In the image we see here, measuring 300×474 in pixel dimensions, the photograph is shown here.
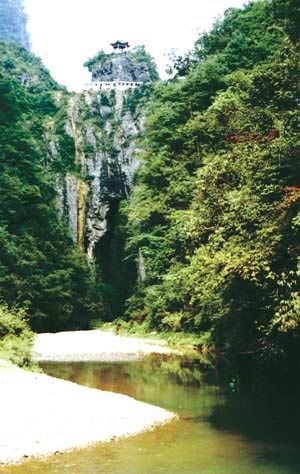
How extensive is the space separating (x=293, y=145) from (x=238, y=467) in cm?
682

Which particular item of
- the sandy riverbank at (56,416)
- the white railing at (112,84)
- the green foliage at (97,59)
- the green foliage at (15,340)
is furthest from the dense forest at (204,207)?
the green foliage at (97,59)

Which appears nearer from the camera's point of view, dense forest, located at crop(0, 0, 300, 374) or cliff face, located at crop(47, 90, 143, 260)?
dense forest, located at crop(0, 0, 300, 374)

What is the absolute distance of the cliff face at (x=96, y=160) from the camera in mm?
62188

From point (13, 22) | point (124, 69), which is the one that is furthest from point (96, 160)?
point (13, 22)

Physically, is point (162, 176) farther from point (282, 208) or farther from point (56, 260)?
point (282, 208)

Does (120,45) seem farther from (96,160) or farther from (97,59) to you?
(96,160)

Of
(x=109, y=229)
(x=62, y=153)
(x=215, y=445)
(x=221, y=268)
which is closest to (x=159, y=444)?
(x=215, y=445)

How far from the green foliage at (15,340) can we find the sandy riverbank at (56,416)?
69.5 inches

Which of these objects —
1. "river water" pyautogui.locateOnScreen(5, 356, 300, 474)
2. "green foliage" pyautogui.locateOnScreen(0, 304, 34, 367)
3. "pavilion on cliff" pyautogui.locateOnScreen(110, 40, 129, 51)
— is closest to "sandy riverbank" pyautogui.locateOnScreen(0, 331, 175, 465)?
"river water" pyautogui.locateOnScreen(5, 356, 300, 474)

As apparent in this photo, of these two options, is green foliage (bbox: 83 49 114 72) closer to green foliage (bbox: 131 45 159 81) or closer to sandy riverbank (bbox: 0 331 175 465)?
green foliage (bbox: 131 45 159 81)

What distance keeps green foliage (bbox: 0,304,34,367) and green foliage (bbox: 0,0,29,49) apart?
438 feet

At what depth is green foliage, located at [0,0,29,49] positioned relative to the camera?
142250 millimetres

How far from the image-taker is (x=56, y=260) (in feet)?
146

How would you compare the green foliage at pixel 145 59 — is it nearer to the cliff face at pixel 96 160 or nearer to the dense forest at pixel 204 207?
the cliff face at pixel 96 160
